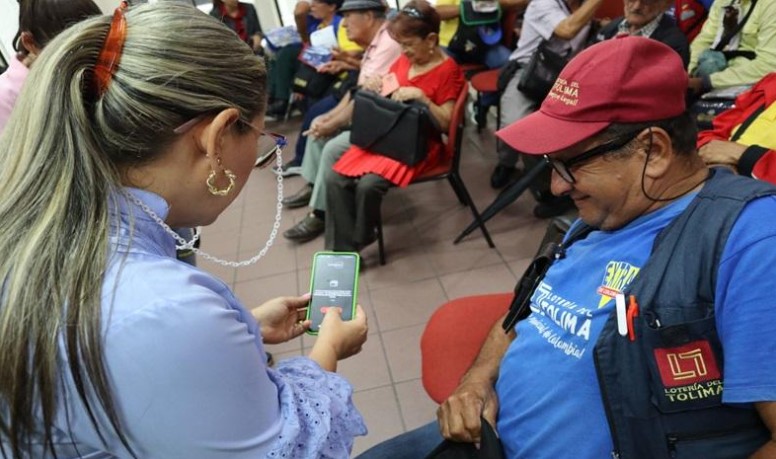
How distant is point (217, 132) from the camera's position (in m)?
0.78

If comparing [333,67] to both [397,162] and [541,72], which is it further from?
[541,72]

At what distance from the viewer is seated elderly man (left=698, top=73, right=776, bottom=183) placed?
67.4 inches

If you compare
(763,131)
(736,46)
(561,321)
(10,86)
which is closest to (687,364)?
(561,321)

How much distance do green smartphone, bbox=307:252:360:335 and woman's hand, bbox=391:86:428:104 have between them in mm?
1685

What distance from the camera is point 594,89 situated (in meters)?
1.08

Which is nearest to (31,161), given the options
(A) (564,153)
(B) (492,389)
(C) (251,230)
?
(A) (564,153)

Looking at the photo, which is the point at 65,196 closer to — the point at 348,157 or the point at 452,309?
the point at 452,309

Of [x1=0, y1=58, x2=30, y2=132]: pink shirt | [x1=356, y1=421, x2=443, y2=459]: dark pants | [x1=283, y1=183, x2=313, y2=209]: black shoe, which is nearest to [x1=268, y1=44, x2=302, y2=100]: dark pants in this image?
[x1=283, y1=183, x2=313, y2=209]: black shoe

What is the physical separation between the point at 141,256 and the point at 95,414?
211 mm

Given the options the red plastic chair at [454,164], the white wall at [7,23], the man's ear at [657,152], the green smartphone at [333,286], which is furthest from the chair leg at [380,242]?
the white wall at [7,23]

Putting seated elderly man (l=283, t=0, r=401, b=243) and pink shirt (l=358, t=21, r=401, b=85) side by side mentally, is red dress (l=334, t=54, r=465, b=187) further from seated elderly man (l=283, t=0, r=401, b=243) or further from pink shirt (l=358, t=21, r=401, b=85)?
pink shirt (l=358, t=21, r=401, b=85)

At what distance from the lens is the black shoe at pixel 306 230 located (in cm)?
350

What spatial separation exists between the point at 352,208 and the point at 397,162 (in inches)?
16.3

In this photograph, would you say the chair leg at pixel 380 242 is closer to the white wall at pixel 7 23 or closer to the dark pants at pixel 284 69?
the dark pants at pixel 284 69
